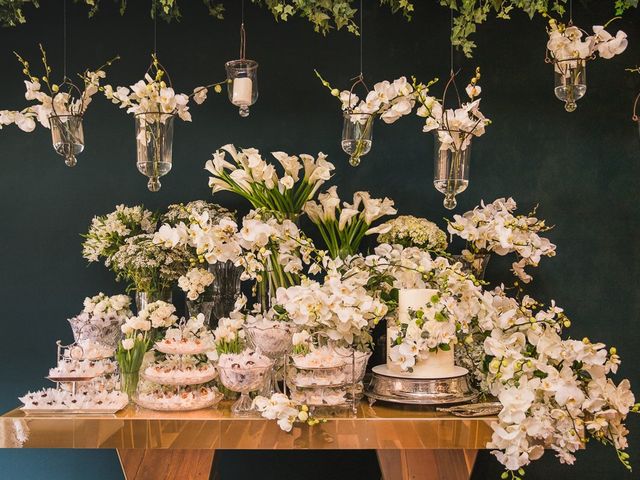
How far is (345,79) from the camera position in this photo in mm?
3215

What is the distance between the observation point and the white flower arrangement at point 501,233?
2.70 m

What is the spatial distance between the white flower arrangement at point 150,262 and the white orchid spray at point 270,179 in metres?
0.31

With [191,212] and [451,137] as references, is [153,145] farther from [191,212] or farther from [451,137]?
[451,137]

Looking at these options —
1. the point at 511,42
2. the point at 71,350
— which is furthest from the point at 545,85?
the point at 71,350

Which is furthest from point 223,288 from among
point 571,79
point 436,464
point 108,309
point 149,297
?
point 571,79

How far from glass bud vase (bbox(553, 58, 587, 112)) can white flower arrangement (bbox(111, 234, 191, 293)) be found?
4.73ft

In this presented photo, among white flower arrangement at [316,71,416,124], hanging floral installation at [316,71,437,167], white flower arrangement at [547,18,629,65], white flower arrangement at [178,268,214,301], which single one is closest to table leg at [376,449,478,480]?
white flower arrangement at [178,268,214,301]

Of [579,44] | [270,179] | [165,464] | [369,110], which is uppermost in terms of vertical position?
[579,44]

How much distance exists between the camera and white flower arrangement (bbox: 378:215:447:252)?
276 centimetres

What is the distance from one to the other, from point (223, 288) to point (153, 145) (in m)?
0.60

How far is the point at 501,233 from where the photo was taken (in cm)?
269

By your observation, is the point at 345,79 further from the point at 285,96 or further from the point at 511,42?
the point at 511,42

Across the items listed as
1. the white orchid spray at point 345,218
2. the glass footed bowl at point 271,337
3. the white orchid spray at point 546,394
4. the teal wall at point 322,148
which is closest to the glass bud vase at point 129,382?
the glass footed bowl at point 271,337

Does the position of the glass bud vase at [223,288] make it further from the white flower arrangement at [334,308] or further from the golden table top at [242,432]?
the golden table top at [242,432]
